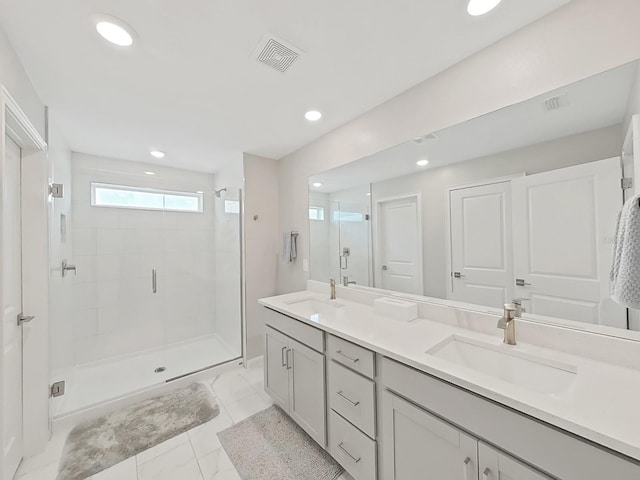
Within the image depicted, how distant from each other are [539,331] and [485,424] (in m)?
0.63

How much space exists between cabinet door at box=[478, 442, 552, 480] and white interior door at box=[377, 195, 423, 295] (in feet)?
3.14

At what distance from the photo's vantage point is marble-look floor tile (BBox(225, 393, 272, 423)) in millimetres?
2031

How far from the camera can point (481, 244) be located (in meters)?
1.46

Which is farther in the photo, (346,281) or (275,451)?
(346,281)

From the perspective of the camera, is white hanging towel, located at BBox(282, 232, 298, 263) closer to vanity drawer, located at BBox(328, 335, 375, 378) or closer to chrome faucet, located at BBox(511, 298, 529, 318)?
vanity drawer, located at BBox(328, 335, 375, 378)

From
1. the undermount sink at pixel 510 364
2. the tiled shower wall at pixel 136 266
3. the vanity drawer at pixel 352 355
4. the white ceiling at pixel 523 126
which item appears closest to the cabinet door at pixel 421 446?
the vanity drawer at pixel 352 355

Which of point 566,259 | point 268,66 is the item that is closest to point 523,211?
point 566,259

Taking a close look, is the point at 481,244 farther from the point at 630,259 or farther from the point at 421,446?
the point at 421,446

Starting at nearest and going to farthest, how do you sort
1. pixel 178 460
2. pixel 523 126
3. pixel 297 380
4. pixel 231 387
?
1. pixel 523 126
2. pixel 178 460
3. pixel 297 380
4. pixel 231 387

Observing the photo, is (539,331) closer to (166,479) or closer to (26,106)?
(166,479)

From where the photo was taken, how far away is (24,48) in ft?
4.29

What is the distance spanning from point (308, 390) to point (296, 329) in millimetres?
387

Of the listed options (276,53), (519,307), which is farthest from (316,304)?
(276,53)

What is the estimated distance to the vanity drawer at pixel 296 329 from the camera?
5.28ft
